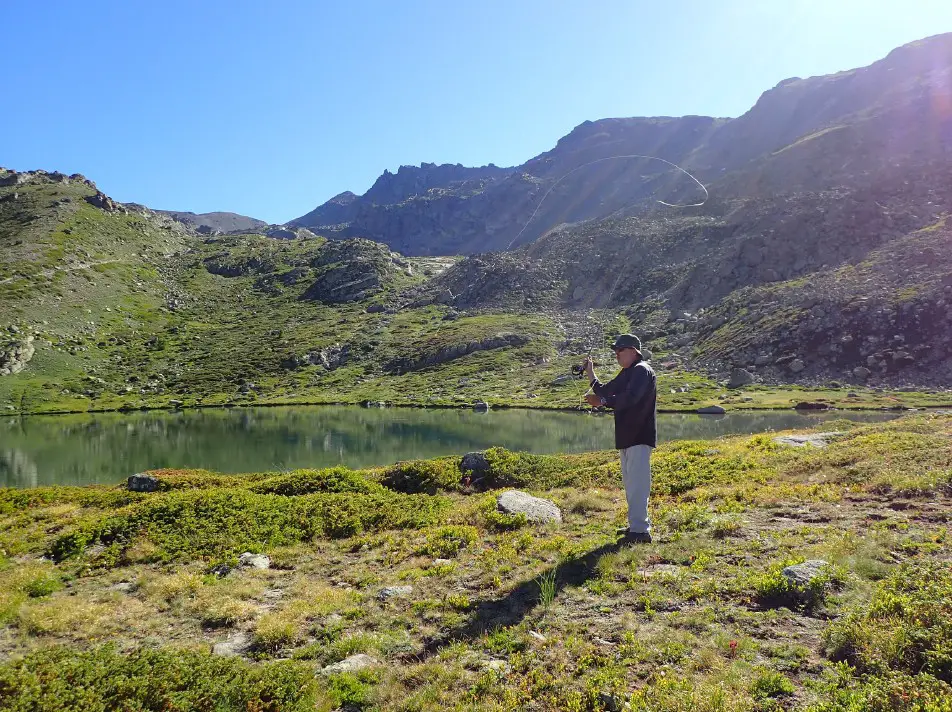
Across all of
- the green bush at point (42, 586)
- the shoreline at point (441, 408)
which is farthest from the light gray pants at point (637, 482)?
the shoreline at point (441, 408)

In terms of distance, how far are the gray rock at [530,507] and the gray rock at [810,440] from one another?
13.4 m

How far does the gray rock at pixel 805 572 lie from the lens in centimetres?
845

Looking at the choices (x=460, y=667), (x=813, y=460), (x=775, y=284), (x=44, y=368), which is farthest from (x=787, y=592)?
(x=44, y=368)

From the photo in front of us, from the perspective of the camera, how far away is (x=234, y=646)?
8.96m

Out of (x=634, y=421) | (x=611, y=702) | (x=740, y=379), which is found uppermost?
(x=634, y=421)

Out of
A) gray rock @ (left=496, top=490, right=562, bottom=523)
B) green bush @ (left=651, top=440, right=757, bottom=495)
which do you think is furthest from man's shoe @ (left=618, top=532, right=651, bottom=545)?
green bush @ (left=651, top=440, right=757, bottom=495)

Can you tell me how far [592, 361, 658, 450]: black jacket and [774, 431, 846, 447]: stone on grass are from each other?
50.4ft

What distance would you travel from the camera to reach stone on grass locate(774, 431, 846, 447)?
22.9 metres

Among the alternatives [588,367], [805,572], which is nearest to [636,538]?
[805,572]

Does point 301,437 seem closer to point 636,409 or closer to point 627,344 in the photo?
point 627,344

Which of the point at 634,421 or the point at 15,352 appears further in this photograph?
the point at 15,352

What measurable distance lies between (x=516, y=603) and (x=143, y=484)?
2279 centimetres

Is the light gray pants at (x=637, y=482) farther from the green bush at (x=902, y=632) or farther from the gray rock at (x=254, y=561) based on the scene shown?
the gray rock at (x=254, y=561)

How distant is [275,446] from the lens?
5806 centimetres
